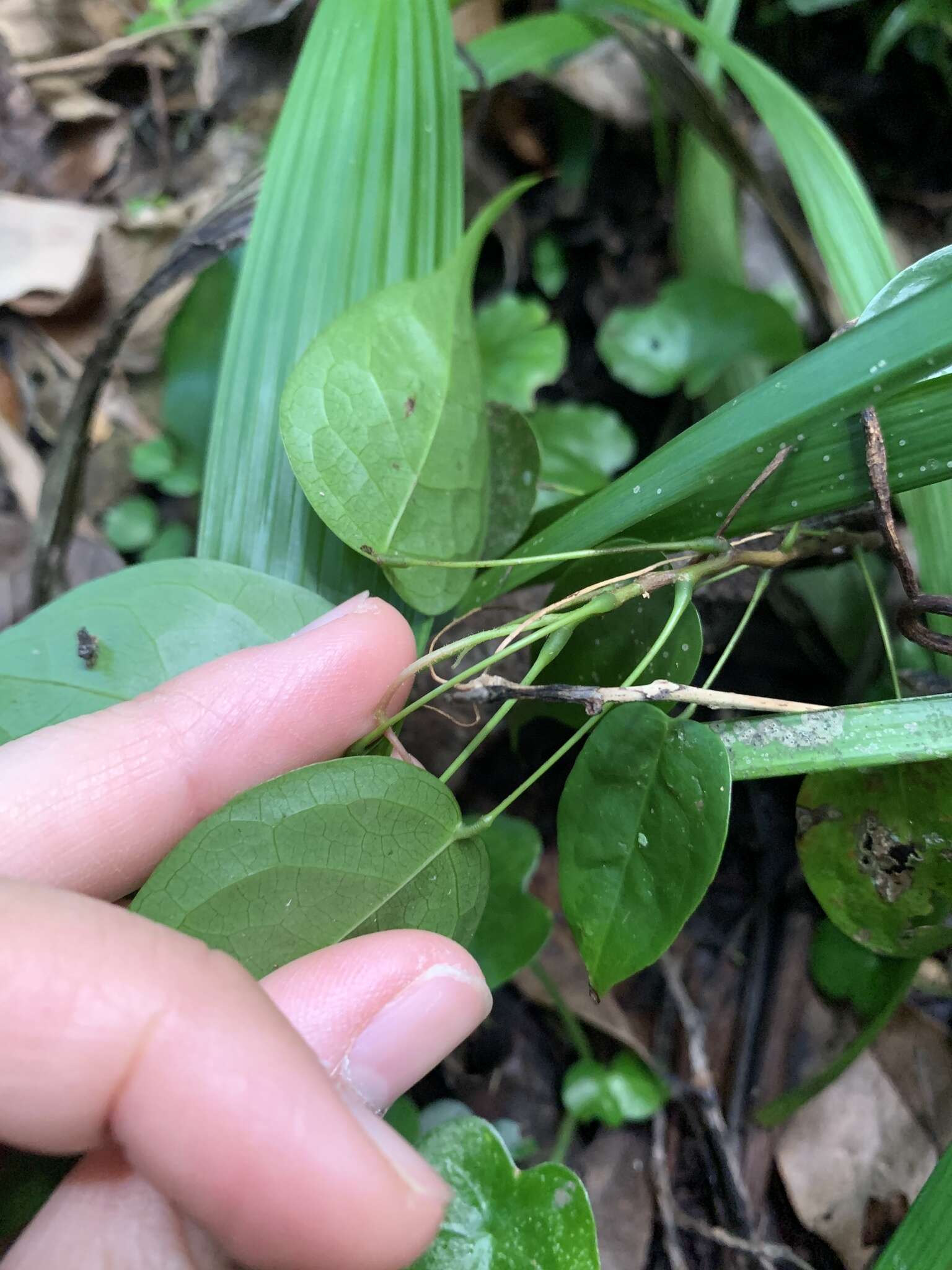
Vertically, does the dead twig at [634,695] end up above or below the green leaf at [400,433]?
below

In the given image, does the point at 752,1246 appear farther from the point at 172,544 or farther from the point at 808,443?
the point at 172,544

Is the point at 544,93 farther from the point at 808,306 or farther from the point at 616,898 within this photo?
the point at 616,898

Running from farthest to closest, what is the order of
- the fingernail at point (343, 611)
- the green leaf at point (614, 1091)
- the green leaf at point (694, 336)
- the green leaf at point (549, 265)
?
the green leaf at point (549, 265), the green leaf at point (694, 336), the green leaf at point (614, 1091), the fingernail at point (343, 611)

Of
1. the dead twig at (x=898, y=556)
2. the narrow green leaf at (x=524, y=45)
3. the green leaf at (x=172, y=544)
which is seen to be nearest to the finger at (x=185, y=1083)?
→ the dead twig at (x=898, y=556)

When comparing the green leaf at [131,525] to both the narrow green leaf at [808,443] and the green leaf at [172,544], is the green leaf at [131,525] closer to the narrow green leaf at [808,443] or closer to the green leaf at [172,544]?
the green leaf at [172,544]

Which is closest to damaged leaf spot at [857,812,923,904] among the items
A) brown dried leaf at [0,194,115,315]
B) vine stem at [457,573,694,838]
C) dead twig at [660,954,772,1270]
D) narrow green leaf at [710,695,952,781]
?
narrow green leaf at [710,695,952,781]

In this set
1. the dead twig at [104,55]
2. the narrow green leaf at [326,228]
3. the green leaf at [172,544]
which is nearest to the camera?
the narrow green leaf at [326,228]

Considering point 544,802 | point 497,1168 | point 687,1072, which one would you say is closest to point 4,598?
point 544,802

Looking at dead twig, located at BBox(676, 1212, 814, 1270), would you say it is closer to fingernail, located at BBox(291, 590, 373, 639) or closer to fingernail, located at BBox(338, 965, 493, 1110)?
fingernail, located at BBox(338, 965, 493, 1110)
